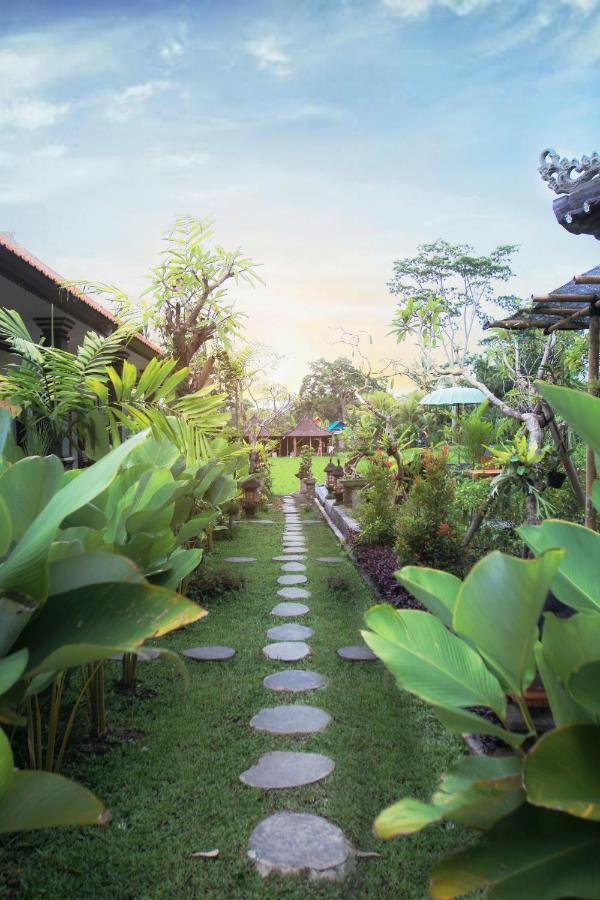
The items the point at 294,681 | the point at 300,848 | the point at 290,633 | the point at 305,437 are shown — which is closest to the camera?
the point at 300,848

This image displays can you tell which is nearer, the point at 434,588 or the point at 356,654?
the point at 434,588

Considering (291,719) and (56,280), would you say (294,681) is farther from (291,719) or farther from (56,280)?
(56,280)

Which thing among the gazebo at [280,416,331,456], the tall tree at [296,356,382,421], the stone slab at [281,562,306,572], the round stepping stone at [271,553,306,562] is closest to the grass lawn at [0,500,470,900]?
the stone slab at [281,562,306,572]

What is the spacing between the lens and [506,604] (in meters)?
0.70

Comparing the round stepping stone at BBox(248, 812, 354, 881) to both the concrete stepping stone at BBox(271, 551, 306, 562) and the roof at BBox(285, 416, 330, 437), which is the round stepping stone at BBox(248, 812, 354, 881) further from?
the roof at BBox(285, 416, 330, 437)

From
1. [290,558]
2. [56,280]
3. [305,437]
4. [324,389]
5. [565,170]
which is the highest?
[324,389]

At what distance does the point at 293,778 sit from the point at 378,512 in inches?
180

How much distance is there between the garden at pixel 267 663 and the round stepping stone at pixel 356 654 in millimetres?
95

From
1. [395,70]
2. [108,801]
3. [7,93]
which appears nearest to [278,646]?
[108,801]

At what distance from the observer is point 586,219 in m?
2.69

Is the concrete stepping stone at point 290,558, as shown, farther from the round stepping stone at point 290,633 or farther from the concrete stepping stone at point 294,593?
the round stepping stone at point 290,633

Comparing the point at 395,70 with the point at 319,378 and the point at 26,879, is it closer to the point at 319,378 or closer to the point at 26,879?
the point at 26,879

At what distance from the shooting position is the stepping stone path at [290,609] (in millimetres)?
4559

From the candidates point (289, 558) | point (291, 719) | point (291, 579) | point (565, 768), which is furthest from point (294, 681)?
point (289, 558)
